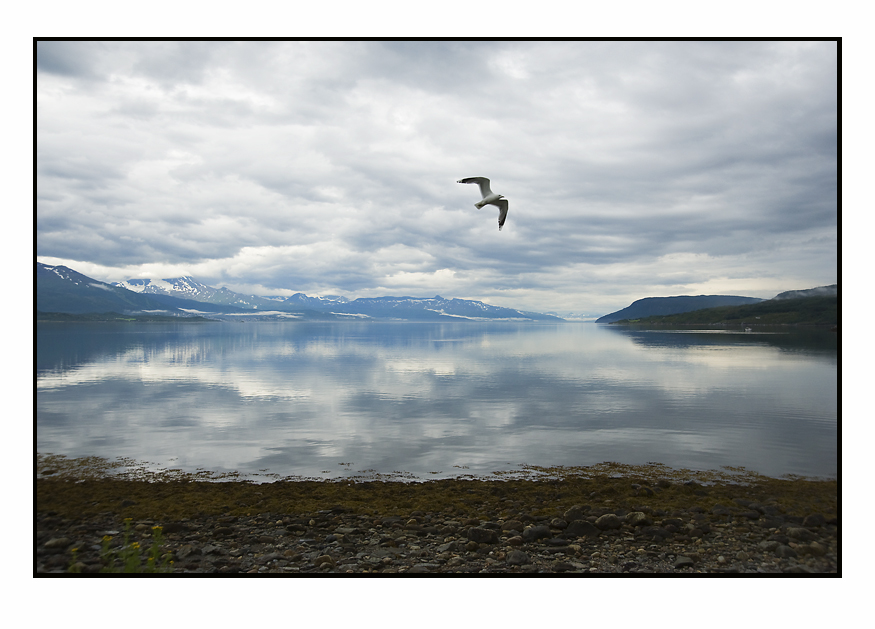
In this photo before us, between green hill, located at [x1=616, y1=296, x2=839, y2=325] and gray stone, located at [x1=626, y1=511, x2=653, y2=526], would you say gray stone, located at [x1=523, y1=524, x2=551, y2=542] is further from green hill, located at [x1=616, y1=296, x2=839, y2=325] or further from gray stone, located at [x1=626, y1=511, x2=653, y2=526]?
green hill, located at [x1=616, y1=296, x2=839, y2=325]

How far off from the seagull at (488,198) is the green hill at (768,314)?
403cm

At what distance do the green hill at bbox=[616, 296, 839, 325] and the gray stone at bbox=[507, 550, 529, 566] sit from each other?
4.46 metres

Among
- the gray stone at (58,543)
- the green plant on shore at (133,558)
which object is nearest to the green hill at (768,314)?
the green plant on shore at (133,558)

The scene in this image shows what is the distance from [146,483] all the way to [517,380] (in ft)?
53.9

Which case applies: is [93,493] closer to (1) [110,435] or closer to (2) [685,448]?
(1) [110,435]

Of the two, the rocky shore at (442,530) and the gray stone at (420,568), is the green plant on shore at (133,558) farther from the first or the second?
the gray stone at (420,568)

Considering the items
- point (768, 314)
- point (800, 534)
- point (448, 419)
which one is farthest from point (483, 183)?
point (768, 314)

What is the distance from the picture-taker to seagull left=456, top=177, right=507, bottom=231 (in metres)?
6.38

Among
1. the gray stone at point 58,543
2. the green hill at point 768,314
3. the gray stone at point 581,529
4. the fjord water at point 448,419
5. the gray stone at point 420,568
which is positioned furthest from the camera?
the fjord water at point 448,419

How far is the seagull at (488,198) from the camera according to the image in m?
6.38

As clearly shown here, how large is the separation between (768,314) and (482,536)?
16513mm

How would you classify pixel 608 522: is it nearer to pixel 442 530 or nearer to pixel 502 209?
pixel 442 530

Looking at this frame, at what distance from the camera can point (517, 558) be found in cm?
520

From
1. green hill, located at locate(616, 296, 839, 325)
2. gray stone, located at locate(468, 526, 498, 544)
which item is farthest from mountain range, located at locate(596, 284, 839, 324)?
gray stone, located at locate(468, 526, 498, 544)
